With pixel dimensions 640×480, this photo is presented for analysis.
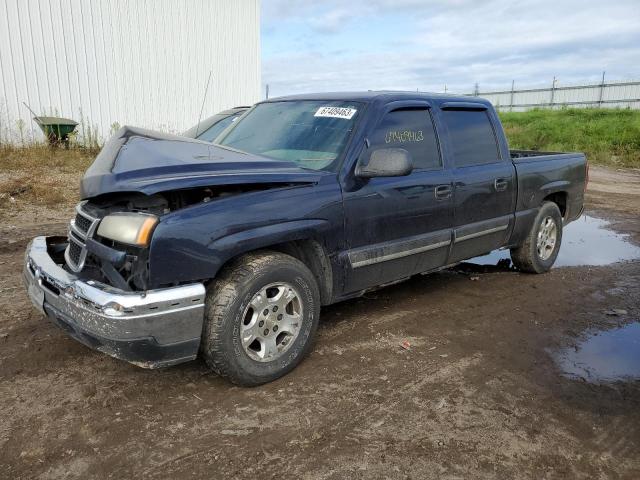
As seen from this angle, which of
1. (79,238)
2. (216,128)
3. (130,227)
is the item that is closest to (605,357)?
(130,227)

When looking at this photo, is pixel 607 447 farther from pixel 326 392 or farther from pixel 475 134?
pixel 475 134

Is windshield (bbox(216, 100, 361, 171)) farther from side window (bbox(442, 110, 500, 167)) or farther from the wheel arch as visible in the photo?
side window (bbox(442, 110, 500, 167))

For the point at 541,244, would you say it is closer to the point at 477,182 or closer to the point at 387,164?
the point at 477,182

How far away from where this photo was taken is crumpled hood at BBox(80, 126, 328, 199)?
2.95 metres

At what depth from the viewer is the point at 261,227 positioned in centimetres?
313

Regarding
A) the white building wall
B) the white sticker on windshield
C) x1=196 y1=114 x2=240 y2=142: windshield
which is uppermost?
the white building wall

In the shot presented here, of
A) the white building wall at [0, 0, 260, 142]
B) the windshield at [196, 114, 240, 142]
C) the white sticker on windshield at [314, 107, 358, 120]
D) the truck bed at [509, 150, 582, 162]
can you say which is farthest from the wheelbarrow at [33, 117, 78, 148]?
the truck bed at [509, 150, 582, 162]

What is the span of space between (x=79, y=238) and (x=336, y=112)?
202 cm

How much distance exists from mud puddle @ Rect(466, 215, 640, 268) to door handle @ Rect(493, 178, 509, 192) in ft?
5.12

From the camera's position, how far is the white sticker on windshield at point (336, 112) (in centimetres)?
397

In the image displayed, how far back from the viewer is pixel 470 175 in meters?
4.64

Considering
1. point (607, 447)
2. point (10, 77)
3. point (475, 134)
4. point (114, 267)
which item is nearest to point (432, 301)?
point (475, 134)

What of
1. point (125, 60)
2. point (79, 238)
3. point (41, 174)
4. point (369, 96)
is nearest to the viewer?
point (79, 238)

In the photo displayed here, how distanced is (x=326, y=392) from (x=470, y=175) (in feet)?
7.91
